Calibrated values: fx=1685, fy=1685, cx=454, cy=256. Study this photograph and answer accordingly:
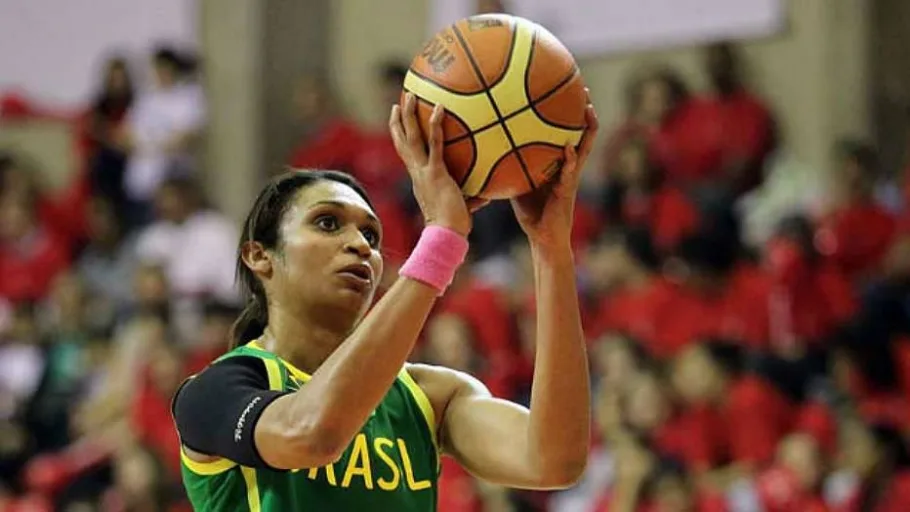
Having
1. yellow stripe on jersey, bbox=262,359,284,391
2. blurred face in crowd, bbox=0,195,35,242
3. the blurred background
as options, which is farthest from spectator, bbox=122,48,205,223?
yellow stripe on jersey, bbox=262,359,284,391

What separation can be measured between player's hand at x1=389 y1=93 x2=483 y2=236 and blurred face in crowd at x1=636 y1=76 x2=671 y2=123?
692 centimetres

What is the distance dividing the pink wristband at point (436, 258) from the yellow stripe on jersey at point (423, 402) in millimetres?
620

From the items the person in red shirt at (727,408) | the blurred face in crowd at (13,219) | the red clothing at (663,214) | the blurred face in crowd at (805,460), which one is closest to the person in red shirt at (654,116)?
the red clothing at (663,214)

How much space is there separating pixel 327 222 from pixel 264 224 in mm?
191

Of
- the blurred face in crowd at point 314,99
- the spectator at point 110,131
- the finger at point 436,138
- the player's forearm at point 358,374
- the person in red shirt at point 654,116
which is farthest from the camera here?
the spectator at point 110,131

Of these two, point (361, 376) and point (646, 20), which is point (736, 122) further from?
point (361, 376)

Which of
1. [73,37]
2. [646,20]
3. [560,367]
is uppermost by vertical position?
[560,367]

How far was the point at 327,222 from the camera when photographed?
3.72 metres

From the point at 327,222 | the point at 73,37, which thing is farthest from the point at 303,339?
the point at 73,37

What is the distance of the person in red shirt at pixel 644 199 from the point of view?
9430mm

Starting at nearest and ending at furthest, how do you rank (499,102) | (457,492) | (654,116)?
(499,102)
(457,492)
(654,116)

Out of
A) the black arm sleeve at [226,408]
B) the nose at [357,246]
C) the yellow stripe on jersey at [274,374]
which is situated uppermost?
the nose at [357,246]

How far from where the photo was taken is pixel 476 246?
10.2 meters

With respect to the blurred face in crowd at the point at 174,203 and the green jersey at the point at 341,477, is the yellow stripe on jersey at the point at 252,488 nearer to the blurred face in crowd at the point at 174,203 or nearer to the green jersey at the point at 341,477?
the green jersey at the point at 341,477
